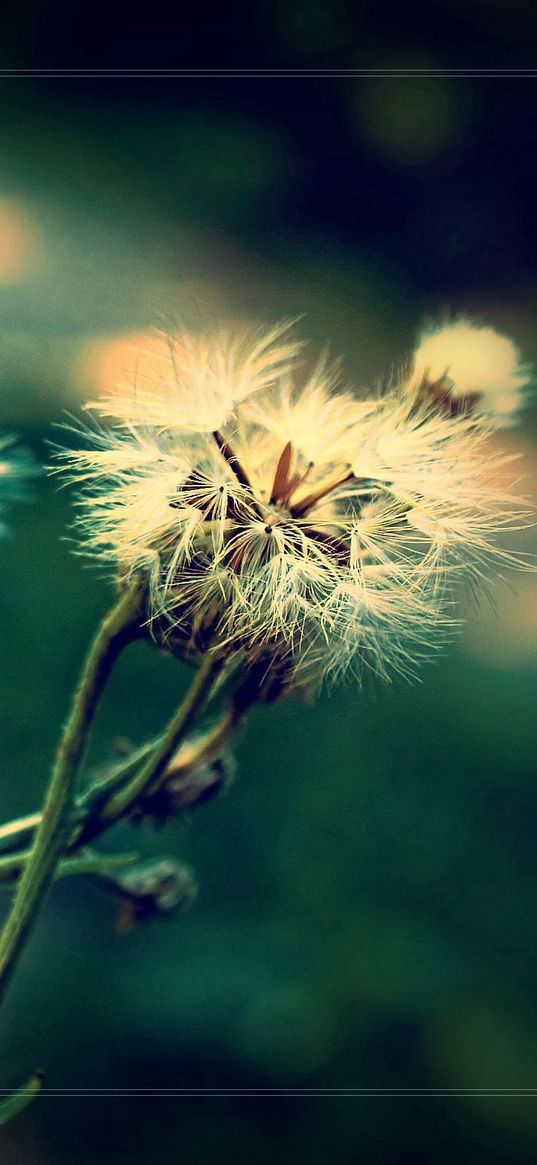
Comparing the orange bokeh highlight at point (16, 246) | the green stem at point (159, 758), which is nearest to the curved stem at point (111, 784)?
the green stem at point (159, 758)

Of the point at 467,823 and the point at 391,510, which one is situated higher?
the point at 391,510

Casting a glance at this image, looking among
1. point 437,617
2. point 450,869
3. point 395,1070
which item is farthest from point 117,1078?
point 437,617

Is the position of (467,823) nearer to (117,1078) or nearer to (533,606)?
(533,606)

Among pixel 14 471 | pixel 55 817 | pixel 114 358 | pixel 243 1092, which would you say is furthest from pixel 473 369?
pixel 243 1092

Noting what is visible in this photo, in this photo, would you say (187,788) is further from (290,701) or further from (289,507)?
(289,507)

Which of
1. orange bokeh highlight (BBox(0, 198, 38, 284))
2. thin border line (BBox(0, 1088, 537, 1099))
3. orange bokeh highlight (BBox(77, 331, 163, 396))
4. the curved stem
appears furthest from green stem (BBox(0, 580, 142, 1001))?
orange bokeh highlight (BBox(0, 198, 38, 284))

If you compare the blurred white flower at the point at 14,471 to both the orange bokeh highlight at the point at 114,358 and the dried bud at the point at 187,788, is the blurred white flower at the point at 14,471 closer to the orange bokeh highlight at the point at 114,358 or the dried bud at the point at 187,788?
the orange bokeh highlight at the point at 114,358
